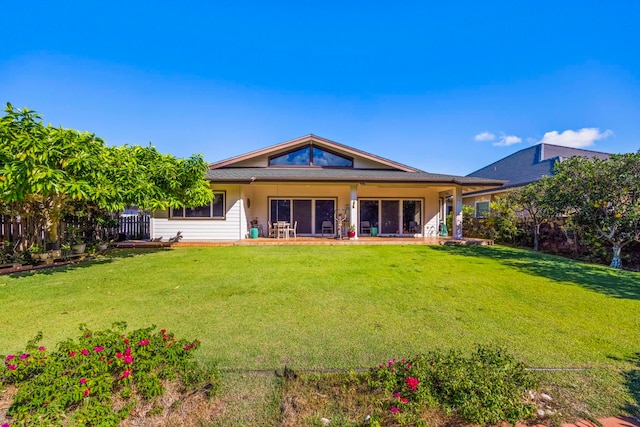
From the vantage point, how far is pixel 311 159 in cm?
1427

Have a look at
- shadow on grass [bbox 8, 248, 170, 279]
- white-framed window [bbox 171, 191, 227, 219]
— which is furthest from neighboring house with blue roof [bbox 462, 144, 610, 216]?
shadow on grass [bbox 8, 248, 170, 279]

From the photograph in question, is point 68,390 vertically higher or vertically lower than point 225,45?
lower

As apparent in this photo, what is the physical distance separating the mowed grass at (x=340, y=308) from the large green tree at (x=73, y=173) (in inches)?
68.4

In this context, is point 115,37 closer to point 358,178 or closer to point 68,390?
point 358,178

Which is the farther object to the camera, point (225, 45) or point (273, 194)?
point (273, 194)

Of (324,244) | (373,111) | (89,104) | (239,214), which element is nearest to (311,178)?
(324,244)

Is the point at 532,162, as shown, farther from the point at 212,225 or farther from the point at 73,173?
the point at 73,173

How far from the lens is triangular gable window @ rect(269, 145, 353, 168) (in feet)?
46.7

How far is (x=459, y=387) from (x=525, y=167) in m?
22.6

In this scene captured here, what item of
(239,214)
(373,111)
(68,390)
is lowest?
(68,390)

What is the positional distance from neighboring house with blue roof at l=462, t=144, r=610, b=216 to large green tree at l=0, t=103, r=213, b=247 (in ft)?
56.4

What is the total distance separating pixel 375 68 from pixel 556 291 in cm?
1199

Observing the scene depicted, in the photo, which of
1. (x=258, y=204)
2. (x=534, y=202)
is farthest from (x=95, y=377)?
(x=534, y=202)

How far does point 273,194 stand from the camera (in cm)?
1374
